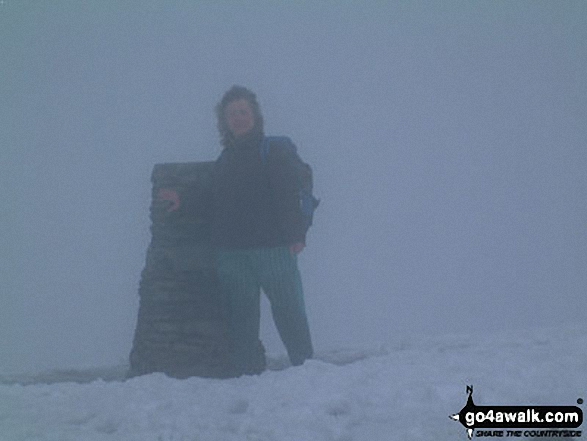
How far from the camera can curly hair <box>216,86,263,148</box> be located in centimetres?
635

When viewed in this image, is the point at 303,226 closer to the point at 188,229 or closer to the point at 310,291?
the point at 188,229

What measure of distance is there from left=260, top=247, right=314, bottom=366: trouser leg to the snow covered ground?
985 mm

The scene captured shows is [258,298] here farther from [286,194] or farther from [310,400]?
[310,400]

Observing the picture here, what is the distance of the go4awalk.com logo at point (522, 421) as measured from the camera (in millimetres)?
3395

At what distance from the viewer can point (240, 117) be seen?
6254mm

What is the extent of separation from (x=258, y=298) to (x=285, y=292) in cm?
37

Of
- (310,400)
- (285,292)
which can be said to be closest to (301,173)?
(285,292)

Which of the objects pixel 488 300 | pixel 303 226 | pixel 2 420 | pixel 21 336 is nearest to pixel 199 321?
pixel 303 226

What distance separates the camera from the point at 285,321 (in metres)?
6.16

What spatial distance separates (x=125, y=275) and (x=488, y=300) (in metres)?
108

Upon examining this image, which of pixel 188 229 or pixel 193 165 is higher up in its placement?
pixel 193 165

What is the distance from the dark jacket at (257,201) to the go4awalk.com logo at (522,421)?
2.77 metres

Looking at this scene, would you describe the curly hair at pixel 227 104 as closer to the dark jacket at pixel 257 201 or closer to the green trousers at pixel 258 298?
the dark jacket at pixel 257 201

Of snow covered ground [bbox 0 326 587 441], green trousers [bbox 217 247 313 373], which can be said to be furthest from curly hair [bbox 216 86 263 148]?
snow covered ground [bbox 0 326 587 441]
